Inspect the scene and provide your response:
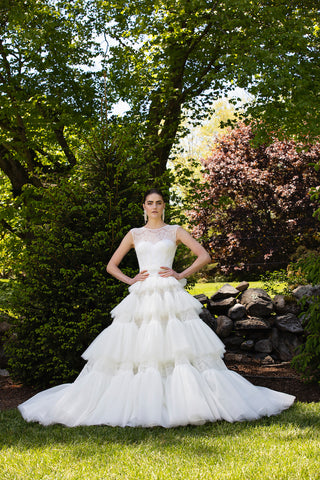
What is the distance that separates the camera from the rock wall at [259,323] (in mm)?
7801

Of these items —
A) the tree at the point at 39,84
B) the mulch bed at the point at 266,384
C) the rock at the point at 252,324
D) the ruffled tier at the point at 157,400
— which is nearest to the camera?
the ruffled tier at the point at 157,400

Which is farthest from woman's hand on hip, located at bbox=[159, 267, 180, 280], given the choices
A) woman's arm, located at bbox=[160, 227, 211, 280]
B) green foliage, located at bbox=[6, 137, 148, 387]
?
green foliage, located at bbox=[6, 137, 148, 387]

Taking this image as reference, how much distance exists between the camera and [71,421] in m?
4.23

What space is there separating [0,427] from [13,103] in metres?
6.09

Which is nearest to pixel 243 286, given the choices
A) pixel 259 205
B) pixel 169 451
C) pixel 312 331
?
pixel 312 331

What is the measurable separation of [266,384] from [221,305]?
235cm

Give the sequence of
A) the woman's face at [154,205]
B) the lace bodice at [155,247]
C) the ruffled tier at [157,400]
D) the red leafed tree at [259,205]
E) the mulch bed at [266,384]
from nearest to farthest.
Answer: the ruffled tier at [157,400] < the lace bodice at [155,247] < the woman's face at [154,205] < the mulch bed at [266,384] < the red leafed tree at [259,205]

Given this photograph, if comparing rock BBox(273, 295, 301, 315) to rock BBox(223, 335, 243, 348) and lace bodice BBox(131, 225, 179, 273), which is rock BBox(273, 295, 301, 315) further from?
lace bodice BBox(131, 225, 179, 273)

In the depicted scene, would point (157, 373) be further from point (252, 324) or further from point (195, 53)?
point (195, 53)

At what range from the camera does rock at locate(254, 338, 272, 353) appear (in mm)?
7844

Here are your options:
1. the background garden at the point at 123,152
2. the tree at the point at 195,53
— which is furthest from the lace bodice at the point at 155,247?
the tree at the point at 195,53

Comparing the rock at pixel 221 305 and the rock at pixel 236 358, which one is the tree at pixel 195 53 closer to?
the rock at pixel 221 305

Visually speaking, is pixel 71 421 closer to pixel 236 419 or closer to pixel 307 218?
pixel 236 419

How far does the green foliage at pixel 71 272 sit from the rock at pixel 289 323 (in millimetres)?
2977
